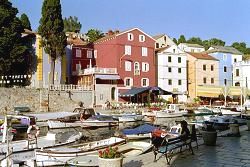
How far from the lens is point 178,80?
2594 inches

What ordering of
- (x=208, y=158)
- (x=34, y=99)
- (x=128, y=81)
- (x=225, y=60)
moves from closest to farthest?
(x=208, y=158)
(x=34, y=99)
(x=128, y=81)
(x=225, y=60)

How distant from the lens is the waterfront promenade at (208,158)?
11.2m

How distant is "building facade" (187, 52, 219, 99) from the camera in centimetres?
6950

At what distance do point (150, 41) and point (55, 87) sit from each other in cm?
2180

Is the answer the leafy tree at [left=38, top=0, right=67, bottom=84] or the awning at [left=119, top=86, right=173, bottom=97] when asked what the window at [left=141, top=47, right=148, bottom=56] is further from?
the leafy tree at [left=38, top=0, right=67, bottom=84]

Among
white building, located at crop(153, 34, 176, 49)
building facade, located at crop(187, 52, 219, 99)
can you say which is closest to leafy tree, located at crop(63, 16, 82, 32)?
A: white building, located at crop(153, 34, 176, 49)

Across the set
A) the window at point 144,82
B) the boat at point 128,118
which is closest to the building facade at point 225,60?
the window at point 144,82

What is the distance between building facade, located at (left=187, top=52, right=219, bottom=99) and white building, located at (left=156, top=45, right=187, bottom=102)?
11.5ft

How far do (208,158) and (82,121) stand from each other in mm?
23588

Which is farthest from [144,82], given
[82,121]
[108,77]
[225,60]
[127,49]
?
[82,121]

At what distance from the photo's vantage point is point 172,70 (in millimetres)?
65438

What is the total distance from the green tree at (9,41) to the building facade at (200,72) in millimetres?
34330

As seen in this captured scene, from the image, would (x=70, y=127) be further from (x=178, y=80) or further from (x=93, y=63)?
(x=178, y=80)

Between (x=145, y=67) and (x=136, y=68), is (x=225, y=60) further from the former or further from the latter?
(x=136, y=68)
